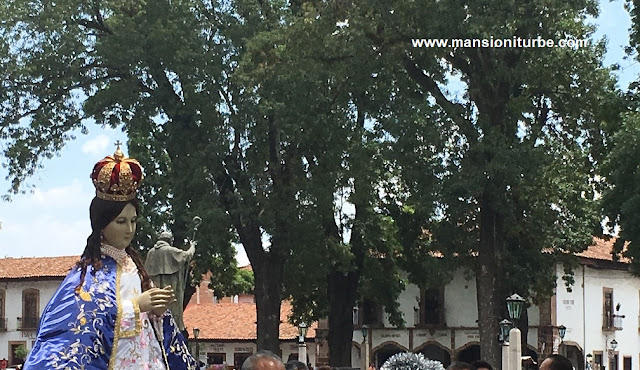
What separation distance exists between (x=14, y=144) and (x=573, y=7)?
1501 centimetres

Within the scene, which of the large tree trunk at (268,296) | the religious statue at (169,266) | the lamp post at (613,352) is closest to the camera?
the religious statue at (169,266)

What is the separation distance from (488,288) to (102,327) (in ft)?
64.4

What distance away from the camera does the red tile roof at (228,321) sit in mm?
54062

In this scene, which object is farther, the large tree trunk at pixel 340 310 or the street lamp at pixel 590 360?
the street lamp at pixel 590 360

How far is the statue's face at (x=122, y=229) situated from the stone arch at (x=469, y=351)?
42076 millimetres

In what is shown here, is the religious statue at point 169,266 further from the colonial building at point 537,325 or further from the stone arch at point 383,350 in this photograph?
the stone arch at point 383,350

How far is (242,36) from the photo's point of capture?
2856 centimetres

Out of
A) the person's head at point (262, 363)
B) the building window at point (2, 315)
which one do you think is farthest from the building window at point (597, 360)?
the person's head at point (262, 363)

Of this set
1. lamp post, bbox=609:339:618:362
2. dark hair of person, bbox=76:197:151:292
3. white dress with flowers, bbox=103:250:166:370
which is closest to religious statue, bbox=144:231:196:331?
white dress with flowers, bbox=103:250:166:370

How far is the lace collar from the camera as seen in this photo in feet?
22.1

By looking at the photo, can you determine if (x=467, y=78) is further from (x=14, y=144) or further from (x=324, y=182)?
(x=14, y=144)

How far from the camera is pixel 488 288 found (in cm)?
2530

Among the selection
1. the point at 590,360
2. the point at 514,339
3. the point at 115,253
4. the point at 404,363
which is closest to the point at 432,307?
the point at 590,360

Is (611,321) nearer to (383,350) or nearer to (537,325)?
(537,325)
